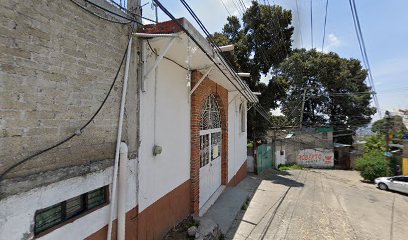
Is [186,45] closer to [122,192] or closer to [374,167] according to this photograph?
[122,192]

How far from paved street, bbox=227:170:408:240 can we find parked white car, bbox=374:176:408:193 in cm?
421

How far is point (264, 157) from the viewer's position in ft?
66.6

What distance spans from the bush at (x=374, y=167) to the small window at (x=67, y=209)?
21390 millimetres

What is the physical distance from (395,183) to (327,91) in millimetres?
16827

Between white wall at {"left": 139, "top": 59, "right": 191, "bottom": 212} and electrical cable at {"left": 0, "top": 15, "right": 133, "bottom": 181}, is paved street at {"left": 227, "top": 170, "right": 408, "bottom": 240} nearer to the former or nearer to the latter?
white wall at {"left": 139, "top": 59, "right": 191, "bottom": 212}

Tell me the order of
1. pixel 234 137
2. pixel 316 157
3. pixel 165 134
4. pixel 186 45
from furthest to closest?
pixel 316 157 → pixel 234 137 → pixel 165 134 → pixel 186 45

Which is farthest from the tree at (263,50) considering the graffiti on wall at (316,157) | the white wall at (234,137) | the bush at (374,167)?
the graffiti on wall at (316,157)

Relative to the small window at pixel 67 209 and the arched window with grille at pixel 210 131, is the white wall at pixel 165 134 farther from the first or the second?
the arched window with grille at pixel 210 131

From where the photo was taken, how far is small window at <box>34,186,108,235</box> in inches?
101

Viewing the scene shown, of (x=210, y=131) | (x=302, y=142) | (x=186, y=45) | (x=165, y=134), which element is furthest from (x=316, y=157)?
(x=186, y=45)

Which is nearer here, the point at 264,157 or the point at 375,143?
the point at 264,157

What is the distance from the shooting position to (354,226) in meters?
8.12

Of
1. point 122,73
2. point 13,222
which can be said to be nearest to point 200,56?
point 122,73

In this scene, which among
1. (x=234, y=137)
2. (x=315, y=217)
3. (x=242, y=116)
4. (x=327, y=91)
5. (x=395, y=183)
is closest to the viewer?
(x=315, y=217)
